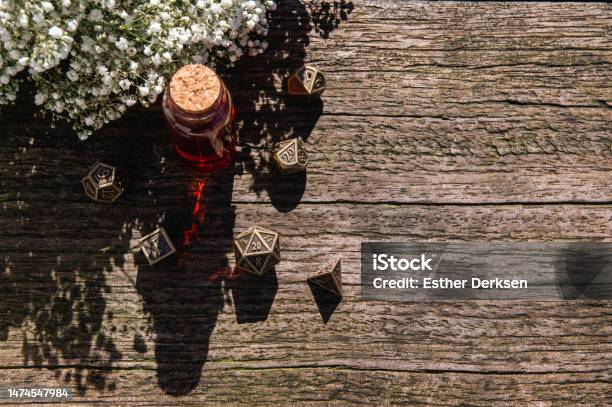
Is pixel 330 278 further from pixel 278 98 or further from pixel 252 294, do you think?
pixel 278 98

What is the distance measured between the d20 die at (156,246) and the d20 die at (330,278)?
765 mm

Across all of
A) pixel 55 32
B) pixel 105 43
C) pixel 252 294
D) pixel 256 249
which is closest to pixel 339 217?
pixel 256 249

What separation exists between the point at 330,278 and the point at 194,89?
3.85ft

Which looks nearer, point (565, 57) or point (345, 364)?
point (345, 364)

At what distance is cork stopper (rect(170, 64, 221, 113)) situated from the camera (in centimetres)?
265

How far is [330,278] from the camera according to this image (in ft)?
10.0

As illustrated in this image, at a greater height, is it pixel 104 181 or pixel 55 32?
pixel 55 32

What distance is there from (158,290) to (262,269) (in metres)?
0.58

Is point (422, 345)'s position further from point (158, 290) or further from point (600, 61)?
point (600, 61)

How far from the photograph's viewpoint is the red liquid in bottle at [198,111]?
105 inches

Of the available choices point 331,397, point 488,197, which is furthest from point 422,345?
point 488,197

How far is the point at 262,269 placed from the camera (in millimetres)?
3041

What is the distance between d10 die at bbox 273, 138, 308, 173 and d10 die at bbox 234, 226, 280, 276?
36 centimetres

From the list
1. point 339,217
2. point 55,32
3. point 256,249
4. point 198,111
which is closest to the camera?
point 55,32
